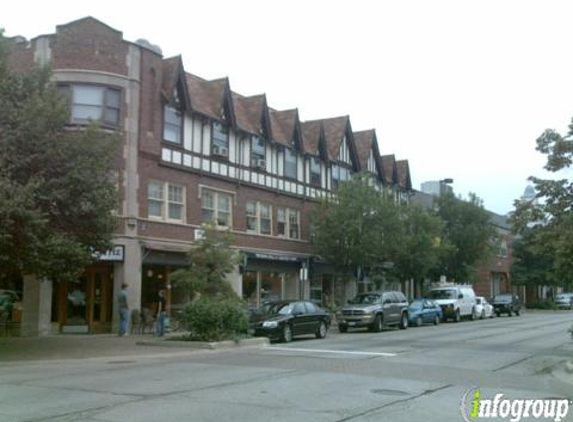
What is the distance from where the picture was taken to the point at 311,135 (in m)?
39.0

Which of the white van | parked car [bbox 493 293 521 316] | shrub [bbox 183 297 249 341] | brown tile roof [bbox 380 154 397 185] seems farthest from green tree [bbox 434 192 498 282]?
shrub [bbox 183 297 249 341]

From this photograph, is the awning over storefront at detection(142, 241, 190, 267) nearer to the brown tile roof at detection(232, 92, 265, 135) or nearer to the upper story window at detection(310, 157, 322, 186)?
the brown tile roof at detection(232, 92, 265, 135)

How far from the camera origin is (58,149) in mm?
16922

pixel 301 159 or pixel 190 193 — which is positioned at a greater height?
pixel 301 159

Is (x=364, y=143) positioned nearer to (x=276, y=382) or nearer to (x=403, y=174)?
(x=403, y=174)

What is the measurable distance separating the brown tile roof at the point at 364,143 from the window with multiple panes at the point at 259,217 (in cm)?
1044

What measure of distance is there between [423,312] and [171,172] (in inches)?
580

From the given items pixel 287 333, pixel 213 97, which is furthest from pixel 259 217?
pixel 287 333

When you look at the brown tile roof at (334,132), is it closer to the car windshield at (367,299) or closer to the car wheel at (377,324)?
the car windshield at (367,299)

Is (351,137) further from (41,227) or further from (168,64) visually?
(41,227)

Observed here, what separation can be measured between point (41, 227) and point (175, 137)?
12685mm

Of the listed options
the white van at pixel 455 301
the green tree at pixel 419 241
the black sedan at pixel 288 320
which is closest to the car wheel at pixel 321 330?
the black sedan at pixel 288 320

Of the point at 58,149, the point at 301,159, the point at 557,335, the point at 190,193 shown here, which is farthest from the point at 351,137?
the point at 58,149

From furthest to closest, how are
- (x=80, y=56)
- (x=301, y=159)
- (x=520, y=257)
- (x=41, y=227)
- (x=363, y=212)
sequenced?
1. (x=520, y=257)
2. (x=301, y=159)
3. (x=363, y=212)
4. (x=80, y=56)
5. (x=41, y=227)
